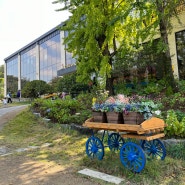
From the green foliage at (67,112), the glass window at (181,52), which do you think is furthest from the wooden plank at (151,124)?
the glass window at (181,52)

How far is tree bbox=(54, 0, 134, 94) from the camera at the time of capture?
9.50 meters

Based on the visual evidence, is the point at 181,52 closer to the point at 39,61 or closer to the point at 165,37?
the point at 165,37

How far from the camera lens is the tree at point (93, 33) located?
374 inches

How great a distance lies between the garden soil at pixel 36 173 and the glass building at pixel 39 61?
16.9m

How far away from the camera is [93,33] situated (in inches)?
380

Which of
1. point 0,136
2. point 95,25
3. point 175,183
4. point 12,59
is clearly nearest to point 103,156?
point 175,183

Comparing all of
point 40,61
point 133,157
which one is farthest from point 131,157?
point 40,61

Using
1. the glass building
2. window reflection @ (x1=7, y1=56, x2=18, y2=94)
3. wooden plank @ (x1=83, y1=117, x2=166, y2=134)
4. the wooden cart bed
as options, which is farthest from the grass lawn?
window reflection @ (x1=7, y1=56, x2=18, y2=94)

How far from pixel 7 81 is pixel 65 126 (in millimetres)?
44742

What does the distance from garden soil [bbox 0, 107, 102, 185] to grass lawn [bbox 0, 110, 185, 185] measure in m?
0.29

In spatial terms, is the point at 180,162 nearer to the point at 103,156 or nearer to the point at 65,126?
the point at 103,156

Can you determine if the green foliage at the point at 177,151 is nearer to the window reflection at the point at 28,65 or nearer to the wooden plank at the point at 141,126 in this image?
the wooden plank at the point at 141,126

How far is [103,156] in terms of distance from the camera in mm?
4785

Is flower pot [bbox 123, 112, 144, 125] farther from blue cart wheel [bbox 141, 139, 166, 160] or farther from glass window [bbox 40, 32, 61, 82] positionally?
glass window [bbox 40, 32, 61, 82]
